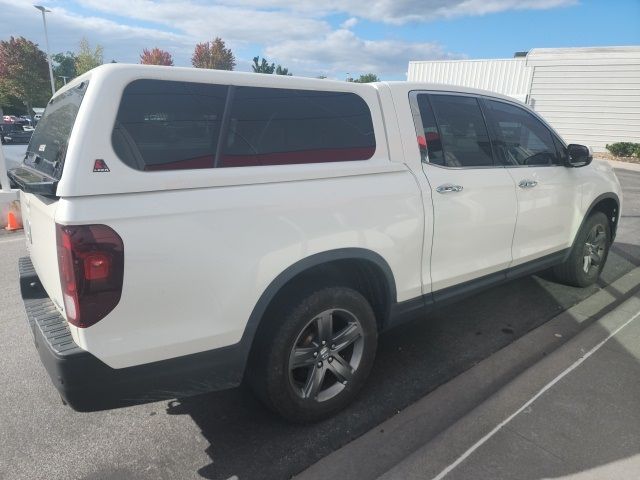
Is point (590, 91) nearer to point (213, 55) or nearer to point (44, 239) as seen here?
point (44, 239)

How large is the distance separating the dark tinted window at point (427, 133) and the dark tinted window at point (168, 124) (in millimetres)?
1335

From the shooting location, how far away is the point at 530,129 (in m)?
3.89

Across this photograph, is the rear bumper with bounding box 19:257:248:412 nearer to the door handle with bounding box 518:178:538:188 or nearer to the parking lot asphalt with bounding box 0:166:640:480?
the parking lot asphalt with bounding box 0:166:640:480

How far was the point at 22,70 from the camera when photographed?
41969mm

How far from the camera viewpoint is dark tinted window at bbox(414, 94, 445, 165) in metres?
2.96

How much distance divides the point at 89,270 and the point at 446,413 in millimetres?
2115

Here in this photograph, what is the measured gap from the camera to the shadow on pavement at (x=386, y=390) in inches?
96.2

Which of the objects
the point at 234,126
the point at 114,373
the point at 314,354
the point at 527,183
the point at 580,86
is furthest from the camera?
the point at 580,86

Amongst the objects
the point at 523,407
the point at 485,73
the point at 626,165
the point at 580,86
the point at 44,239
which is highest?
the point at 485,73

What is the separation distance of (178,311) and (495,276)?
253cm

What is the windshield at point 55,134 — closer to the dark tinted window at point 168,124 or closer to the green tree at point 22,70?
the dark tinted window at point 168,124

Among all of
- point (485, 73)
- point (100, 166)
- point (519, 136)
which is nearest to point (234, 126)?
point (100, 166)

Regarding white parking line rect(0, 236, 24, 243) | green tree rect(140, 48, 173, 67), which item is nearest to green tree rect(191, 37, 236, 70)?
green tree rect(140, 48, 173, 67)

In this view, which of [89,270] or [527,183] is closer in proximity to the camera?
[89,270]
